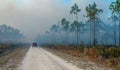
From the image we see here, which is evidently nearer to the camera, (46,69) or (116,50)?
(46,69)

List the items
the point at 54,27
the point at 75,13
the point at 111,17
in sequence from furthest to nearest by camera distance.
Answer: the point at 54,27, the point at 75,13, the point at 111,17

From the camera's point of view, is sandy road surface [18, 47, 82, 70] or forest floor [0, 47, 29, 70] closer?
sandy road surface [18, 47, 82, 70]

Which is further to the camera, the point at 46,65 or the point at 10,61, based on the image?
the point at 10,61

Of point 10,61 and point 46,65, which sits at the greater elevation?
point 46,65

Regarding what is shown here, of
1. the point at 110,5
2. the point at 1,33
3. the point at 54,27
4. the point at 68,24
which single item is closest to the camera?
the point at 110,5

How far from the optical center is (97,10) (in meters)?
88.7

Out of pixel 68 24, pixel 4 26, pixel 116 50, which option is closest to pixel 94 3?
pixel 68 24

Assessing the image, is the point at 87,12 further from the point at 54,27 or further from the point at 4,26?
the point at 4,26

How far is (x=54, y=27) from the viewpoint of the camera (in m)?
181

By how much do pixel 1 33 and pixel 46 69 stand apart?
603 ft

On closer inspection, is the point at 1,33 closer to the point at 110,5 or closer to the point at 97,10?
the point at 97,10

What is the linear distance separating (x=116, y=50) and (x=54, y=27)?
14772cm

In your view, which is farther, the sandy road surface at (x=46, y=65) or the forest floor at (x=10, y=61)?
the forest floor at (x=10, y=61)

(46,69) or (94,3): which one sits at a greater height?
(94,3)
